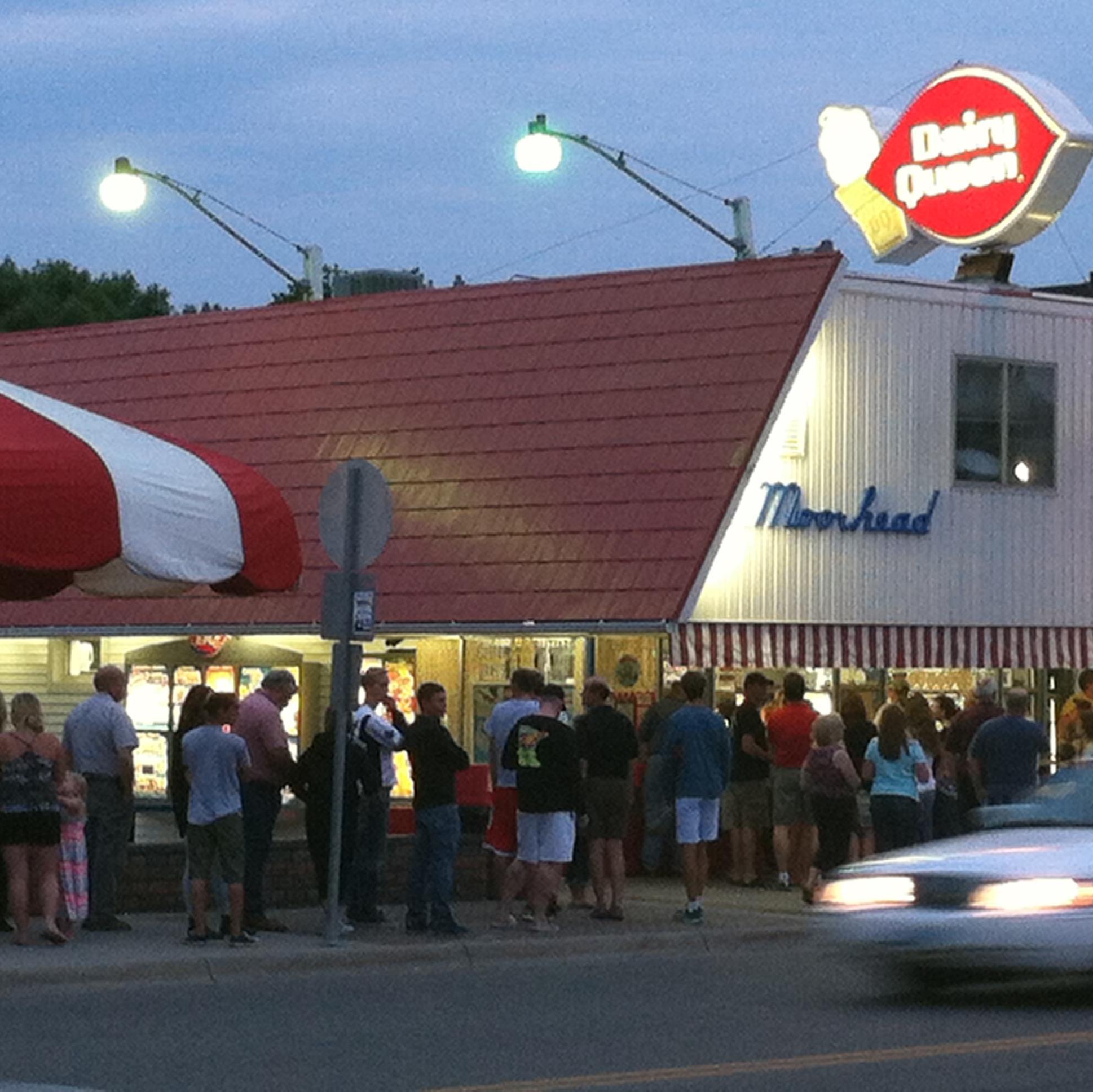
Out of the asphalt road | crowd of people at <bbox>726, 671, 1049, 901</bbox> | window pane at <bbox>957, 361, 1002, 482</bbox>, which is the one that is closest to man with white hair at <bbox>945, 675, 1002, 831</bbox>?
crowd of people at <bbox>726, 671, 1049, 901</bbox>

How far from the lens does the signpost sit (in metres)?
18.8

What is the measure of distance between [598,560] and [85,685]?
8.22 meters

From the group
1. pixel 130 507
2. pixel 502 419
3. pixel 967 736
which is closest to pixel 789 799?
pixel 967 736

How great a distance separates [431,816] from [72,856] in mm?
2683

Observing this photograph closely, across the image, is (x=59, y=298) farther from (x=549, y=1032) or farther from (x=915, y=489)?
(x=549, y=1032)

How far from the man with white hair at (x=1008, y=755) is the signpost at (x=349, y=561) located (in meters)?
6.20

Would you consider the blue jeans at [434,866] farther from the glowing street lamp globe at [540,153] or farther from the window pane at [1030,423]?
the glowing street lamp globe at [540,153]

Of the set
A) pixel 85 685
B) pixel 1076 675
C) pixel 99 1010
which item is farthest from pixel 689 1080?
pixel 85 685

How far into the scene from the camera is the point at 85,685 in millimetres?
33219

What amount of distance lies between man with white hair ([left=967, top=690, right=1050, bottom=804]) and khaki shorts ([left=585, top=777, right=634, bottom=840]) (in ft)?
10.2

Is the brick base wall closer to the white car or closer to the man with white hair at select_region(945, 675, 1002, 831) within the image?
the man with white hair at select_region(945, 675, 1002, 831)

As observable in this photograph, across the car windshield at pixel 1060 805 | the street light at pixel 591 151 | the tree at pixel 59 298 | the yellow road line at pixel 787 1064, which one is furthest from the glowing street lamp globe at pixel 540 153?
the tree at pixel 59 298

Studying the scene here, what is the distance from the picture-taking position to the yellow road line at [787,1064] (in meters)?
12.1

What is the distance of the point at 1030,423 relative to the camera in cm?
2992
